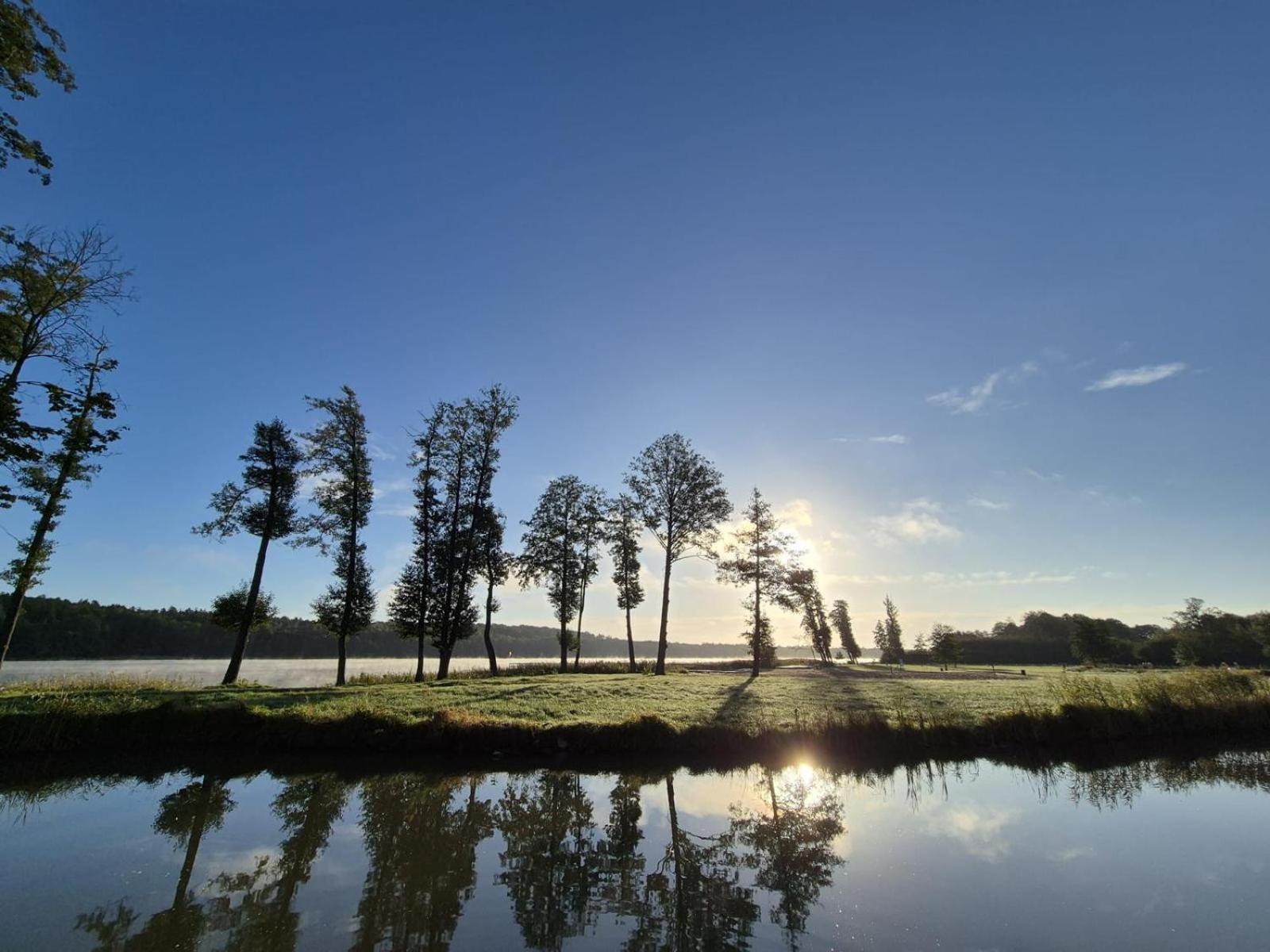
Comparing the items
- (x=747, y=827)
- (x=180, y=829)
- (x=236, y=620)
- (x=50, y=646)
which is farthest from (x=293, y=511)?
(x=50, y=646)

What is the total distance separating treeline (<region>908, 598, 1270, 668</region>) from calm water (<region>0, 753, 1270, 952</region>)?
6778cm

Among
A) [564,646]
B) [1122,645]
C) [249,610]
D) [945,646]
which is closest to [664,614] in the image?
[564,646]

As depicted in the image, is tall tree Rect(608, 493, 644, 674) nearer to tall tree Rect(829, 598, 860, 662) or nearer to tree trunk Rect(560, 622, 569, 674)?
tree trunk Rect(560, 622, 569, 674)

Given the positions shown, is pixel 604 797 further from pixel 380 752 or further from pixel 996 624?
pixel 996 624

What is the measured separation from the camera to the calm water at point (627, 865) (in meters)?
5.64

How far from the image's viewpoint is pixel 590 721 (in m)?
15.2

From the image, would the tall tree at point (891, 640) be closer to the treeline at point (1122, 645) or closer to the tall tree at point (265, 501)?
the treeline at point (1122, 645)

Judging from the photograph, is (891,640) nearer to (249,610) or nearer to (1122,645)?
(1122,645)

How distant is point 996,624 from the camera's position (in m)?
139

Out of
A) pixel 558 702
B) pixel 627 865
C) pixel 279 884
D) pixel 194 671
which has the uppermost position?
pixel 194 671

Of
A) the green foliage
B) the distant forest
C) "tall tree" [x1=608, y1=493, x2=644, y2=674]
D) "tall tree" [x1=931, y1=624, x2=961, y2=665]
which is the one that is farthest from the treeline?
the distant forest

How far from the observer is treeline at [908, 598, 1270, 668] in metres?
68.3

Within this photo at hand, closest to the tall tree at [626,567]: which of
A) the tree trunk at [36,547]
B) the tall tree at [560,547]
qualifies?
the tall tree at [560,547]

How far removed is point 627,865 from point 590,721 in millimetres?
8002
